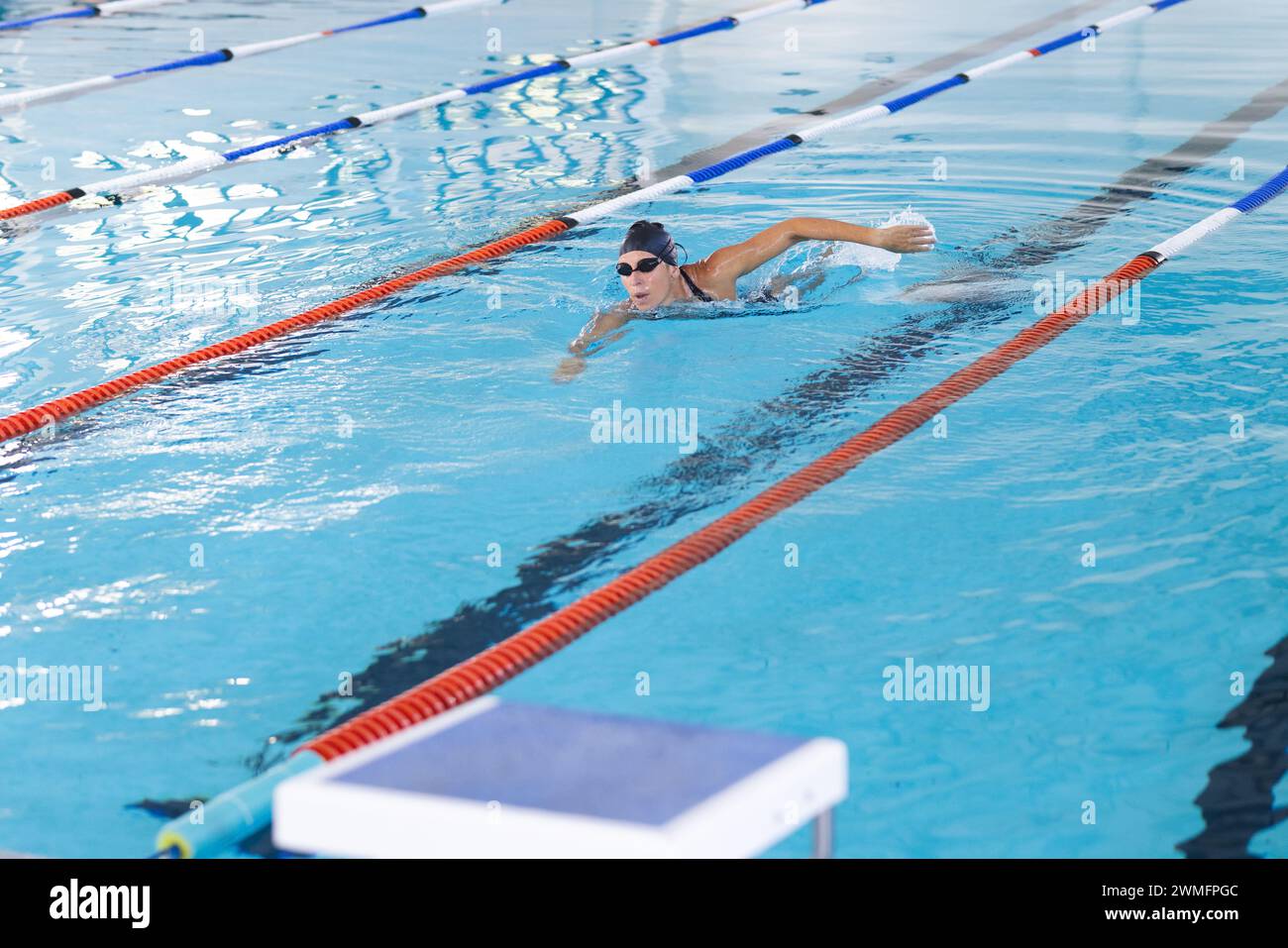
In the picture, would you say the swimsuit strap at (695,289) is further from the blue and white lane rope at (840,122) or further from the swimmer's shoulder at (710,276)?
the blue and white lane rope at (840,122)

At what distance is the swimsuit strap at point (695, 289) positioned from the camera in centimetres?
482

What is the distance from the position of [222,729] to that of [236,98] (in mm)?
6748

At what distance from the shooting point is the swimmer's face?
14.9ft

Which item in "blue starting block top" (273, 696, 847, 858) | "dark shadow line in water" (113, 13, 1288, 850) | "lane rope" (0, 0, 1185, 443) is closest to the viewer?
"blue starting block top" (273, 696, 847, 858)

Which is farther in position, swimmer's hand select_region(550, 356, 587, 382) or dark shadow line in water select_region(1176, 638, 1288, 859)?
swimmer's hand select_region(550, 356, 587, 382)

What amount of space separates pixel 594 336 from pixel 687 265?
1.37 feet

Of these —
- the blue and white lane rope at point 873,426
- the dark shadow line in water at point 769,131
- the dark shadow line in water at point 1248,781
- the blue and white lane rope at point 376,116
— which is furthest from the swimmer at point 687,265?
the blue and white lane rope at point 376,116

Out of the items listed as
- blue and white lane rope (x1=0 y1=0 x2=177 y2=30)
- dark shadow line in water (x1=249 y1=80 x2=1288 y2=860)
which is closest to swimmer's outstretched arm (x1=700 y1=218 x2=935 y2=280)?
dark shadow line in water (x1=249 y1=80 x2=1288 y2=860)

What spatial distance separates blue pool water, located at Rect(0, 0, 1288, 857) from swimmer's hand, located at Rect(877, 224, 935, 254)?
256 millimetres

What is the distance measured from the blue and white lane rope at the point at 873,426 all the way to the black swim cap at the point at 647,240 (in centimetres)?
97

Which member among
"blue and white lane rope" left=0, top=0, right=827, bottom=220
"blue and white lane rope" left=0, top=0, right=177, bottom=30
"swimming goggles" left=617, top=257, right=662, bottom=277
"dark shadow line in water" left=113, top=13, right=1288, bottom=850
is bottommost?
"dark shadow line in water" left=113, top=13, right=1288, bottom=850

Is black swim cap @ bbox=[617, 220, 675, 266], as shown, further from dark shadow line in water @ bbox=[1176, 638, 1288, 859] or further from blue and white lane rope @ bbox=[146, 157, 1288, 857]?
dark shadow line in water @ bbox=[1176, 638, 1288, 859]

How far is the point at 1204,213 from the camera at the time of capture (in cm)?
583
